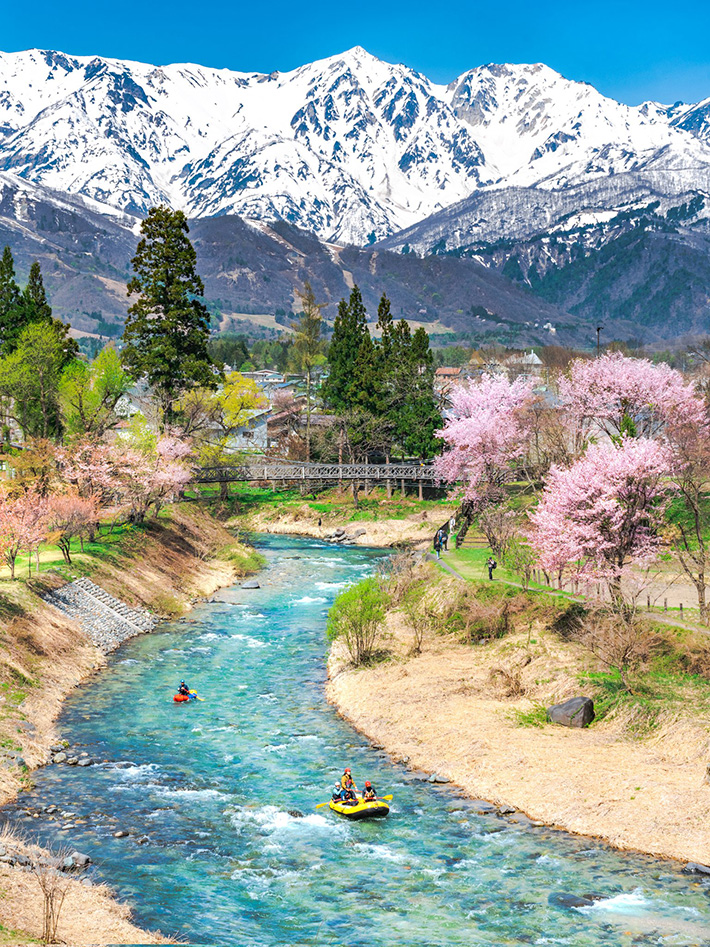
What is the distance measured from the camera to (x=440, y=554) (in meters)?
55.7

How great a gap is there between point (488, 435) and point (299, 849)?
43003 millimetres

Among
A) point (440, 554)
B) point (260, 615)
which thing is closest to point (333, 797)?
point (260, 615)

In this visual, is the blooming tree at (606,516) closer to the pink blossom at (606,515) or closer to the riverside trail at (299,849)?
the pink blossom at (606,515)

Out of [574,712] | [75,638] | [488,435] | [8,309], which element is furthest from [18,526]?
[8,309]

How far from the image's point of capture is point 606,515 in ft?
125

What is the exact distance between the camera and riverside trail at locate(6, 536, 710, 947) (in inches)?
816

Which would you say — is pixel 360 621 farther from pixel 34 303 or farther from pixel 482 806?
pixel 34 303

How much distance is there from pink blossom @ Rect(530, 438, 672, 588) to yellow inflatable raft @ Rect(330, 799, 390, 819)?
1507 centimetres

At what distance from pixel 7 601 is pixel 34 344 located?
30.8 metres

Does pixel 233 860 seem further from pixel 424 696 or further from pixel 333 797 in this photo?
pixel 424 696

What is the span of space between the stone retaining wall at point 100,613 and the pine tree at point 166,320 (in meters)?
27.5

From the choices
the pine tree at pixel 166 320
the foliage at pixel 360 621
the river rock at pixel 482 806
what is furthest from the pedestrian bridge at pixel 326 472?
the river rock at pixel 482 806

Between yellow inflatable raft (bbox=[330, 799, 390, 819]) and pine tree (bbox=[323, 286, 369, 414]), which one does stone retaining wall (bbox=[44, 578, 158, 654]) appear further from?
pine tree (bbox=[323, 286, 369, 414])

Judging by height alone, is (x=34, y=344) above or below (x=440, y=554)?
above
